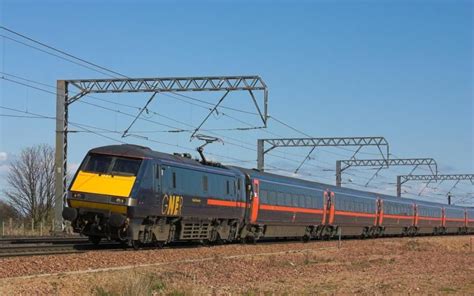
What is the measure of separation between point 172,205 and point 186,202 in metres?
1.12

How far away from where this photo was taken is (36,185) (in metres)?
73.4

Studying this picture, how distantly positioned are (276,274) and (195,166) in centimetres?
818

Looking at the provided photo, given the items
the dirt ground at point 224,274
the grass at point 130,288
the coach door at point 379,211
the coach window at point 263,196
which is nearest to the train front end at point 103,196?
the dirt ground at point 224,274

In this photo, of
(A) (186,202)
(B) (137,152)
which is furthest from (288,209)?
(B) (137,152)

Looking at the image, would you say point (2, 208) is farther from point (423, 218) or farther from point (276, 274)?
point (276, 274)

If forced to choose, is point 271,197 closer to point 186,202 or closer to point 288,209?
point 288,209

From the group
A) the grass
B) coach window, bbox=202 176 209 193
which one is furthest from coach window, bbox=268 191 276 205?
the grass

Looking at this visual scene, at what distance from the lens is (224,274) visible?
18828 millimetres

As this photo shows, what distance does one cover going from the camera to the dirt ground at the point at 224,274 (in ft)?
47.4

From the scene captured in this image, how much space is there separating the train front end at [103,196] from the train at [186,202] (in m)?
0.03

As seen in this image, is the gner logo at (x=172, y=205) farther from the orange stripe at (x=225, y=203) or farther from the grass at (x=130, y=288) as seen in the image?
the grass at (x=130, y=288)

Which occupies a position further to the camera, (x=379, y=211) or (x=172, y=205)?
(x=379, y=211)

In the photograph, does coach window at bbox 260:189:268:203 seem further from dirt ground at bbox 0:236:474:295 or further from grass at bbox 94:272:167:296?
grass at bbox 94:272:167:296

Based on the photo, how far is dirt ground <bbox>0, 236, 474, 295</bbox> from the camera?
14453mm
